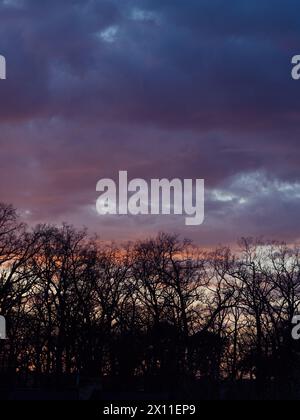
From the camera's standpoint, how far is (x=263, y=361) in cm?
9512

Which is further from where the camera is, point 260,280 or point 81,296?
point 260,280

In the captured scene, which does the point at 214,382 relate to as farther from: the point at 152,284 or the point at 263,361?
the point at 152,284

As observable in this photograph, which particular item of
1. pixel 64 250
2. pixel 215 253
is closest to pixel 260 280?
pixel 215 253

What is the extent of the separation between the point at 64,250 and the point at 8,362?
1322 centimetres

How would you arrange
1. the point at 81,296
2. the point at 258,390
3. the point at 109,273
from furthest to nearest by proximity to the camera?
the point at 109,273 → the point at 81,296 → the point at 258,390

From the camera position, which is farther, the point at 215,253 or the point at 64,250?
the point at 215,253

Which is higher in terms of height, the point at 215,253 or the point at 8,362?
the point at 215,253

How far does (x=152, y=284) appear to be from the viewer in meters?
98.1

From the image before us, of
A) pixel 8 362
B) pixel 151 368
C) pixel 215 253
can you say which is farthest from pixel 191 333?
pixel 8 362

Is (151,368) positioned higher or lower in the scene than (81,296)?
lower

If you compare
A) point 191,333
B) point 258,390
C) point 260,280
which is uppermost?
point 260,280

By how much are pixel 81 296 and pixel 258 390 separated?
20.8m

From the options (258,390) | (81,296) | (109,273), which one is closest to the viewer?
(258,390)

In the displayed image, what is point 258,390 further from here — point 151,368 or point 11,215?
point 11,215
